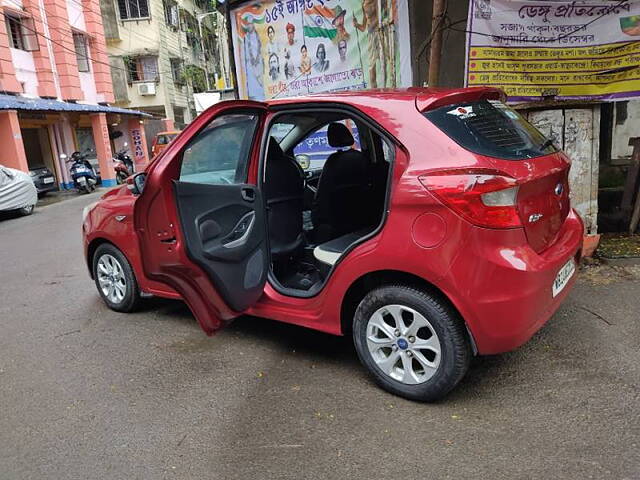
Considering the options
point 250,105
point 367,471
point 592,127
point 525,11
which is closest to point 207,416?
point 367,471

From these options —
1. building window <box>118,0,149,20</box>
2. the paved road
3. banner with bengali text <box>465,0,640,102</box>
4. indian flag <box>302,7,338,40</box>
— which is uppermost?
building window <box>118,0,149,20</box>

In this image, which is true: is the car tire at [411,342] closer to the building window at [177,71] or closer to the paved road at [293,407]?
the paved road at [293,407]

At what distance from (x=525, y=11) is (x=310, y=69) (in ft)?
9.50

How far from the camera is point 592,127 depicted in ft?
15.3

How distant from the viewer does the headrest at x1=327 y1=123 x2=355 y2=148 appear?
4004 mm

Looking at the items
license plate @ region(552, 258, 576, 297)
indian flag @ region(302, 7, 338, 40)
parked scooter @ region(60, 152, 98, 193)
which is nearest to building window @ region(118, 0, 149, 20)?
parked scooter @ region(60, 152, 98, 193)

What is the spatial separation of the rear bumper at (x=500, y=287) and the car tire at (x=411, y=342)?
123mm

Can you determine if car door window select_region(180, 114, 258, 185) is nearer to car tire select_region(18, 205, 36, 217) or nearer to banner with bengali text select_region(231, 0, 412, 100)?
banner with bengali text select_region(231, 0, 412, 100)

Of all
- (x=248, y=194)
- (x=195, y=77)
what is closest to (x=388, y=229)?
(x=248, y=194)

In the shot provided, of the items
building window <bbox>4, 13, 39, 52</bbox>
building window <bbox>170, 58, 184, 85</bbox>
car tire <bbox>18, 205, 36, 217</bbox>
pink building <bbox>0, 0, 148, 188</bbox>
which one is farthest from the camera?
building window <bbox>170, 58, 184, 85</bbox>

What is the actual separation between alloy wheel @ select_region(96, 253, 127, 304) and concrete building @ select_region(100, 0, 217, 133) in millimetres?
26482

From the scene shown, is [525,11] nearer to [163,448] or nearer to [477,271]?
[477,271]

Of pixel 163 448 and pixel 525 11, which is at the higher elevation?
pixel 525 11

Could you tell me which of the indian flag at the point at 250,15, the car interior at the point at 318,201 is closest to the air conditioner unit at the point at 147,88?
the indian flag at the point at 250,15
